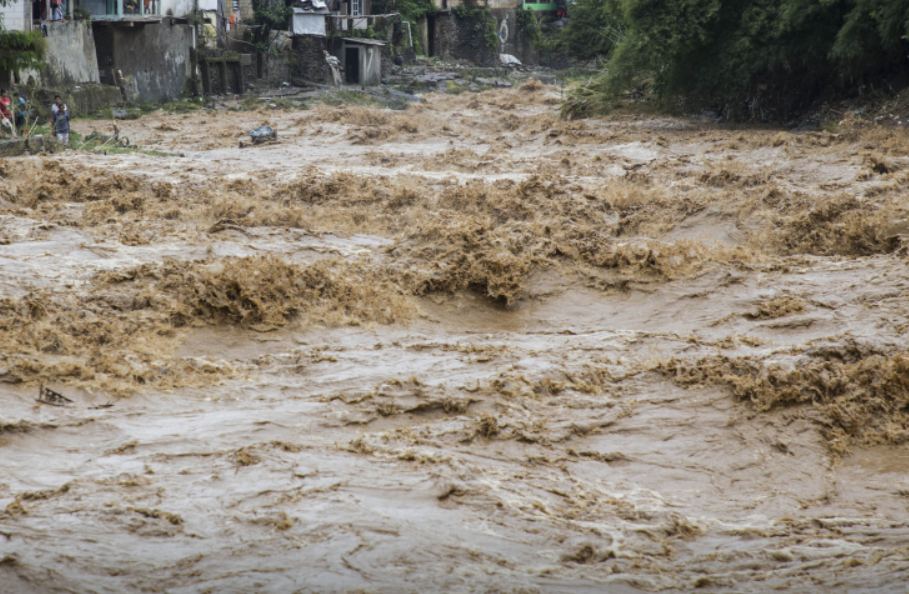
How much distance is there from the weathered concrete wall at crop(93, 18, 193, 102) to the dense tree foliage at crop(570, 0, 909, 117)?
1742cm

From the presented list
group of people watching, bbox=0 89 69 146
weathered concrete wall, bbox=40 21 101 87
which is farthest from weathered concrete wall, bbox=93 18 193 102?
group of people watching, bbox=0 89 69 146

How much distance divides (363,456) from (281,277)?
355 centimetres

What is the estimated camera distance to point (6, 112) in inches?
778

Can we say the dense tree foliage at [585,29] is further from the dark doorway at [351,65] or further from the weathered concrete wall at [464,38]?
the dark doorway at [351,65]

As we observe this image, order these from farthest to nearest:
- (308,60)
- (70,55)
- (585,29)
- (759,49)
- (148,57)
Answer: (585,29), (308,60), (148,57), (70,55), (759,49)

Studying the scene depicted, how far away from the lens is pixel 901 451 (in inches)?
233

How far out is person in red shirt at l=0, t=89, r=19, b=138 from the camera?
730 inches

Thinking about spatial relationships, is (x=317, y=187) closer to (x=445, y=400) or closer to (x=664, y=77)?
(x=445, y=400)

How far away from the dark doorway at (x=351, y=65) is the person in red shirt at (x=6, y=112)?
2355 centimetres

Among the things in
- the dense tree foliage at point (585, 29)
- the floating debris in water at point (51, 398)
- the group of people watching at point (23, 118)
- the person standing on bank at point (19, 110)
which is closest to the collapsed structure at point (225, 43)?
the person standing on bank at point (19, 110)

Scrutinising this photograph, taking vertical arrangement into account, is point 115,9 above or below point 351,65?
above

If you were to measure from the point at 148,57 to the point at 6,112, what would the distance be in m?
12.4

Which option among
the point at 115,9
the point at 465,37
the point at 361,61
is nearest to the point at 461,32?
the point at 465,37

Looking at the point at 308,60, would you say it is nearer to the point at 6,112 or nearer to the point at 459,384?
the point at 6,112
